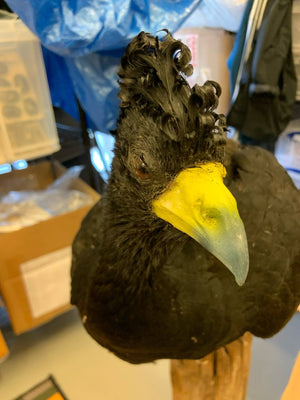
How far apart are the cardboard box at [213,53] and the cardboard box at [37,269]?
95 centimetres

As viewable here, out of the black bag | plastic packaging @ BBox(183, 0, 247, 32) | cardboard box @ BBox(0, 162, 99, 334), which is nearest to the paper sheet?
cardboard box @ BBox(0, 162, 99, 334)

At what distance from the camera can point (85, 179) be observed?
1.36 m

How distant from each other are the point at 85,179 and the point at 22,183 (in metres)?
0.24

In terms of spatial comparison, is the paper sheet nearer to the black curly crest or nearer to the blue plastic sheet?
the blue plastic sheet

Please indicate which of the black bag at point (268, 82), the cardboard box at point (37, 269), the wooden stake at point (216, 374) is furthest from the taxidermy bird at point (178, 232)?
the black bag at point (268, 82)

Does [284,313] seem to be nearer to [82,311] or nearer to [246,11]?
[82,311]

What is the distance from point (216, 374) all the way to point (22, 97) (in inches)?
34.6

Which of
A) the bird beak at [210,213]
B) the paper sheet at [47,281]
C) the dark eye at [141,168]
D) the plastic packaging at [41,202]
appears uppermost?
the dark eye at [141,168]

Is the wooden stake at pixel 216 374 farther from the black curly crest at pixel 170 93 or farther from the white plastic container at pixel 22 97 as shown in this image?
the white plastic container at pixel 22 97

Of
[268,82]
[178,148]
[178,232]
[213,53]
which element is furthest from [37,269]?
[213,53]

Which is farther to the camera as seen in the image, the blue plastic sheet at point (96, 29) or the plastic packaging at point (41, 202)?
the plastic packaging at point (41, 202)

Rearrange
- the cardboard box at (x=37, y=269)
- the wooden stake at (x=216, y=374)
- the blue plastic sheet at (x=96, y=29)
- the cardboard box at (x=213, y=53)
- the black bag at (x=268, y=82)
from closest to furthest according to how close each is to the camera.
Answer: the wooden stake at (x=216, y=374), the blue plastic sheet at (x=96, y=29), the cardboard box at (x=37, y=269), the black bag at (x=268, y=82), the cardboard box at (x=213, y=53)

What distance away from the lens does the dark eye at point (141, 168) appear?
414 millimetres

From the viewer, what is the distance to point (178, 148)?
396mm
